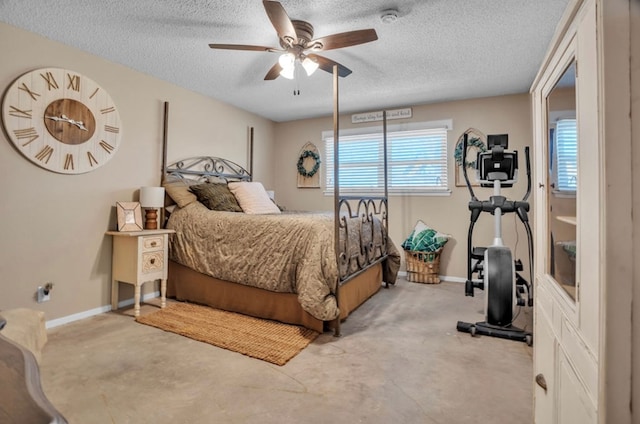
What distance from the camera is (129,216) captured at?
10.1 ft

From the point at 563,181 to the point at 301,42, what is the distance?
1976 mm

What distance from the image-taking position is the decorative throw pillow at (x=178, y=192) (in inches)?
136

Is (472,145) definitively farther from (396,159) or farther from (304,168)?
(304,168)

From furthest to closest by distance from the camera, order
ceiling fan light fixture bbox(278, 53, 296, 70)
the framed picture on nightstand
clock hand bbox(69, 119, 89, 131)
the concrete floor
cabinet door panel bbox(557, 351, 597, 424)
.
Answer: the framed picture on nightstand
clock hand bbox(69, 119, 89, 131)
ceiling fan light fixture bbox(278, 53, 296, 70)
the concrete floor
cabinet door panel bbox(557, 351, 597, 424)

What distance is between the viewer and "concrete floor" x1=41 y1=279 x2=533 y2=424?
1570 millimetres

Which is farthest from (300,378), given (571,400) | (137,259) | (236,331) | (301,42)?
(301,42)

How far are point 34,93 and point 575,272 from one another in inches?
137

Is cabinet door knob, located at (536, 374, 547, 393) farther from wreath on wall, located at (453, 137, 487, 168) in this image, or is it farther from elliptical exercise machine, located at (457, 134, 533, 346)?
wreath on wall, located at (453, 137, 487, 168)

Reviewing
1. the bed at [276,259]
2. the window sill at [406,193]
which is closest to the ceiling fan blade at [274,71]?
the bed at [276,259]

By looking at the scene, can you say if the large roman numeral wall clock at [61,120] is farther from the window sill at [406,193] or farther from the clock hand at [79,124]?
the window sill at [406,193]

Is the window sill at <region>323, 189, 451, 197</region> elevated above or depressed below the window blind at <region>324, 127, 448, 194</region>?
below

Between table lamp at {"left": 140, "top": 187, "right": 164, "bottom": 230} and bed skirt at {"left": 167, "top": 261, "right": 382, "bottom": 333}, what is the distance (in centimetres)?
47

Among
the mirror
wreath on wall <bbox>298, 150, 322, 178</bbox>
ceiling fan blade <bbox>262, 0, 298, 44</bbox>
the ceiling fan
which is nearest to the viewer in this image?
the mirror

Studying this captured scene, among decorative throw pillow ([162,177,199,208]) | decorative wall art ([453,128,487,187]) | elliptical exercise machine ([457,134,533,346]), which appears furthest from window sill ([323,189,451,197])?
decorative throw pillow ([162,177,199,208])
